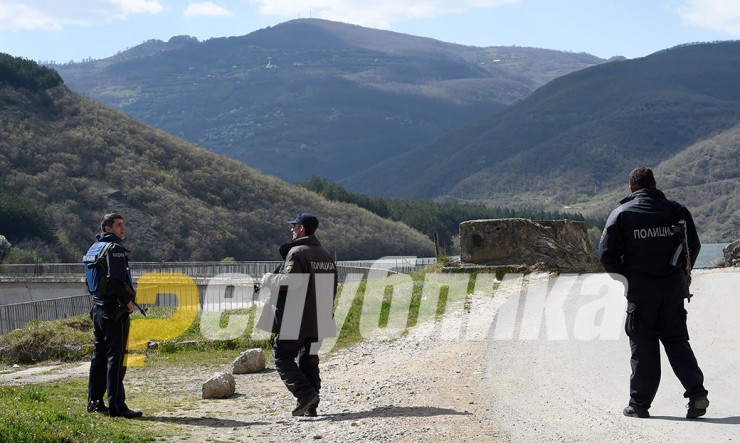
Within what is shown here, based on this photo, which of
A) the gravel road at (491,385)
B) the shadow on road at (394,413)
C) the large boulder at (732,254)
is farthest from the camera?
the large boulder at (732,254)

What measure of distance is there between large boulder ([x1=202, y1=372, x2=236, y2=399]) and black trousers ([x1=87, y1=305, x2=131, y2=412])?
1785 mm

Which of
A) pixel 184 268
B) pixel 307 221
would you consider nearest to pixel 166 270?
pixel 184 268

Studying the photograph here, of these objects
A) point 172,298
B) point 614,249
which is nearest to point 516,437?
point 614,249

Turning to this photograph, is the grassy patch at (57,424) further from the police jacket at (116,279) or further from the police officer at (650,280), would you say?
the police officer at (650,280)

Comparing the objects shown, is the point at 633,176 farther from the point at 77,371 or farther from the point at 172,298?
the point at 172,298

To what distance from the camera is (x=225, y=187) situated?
Answer: 104625mm

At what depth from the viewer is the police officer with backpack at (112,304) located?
10516mm

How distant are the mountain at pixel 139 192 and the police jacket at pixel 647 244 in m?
70.8

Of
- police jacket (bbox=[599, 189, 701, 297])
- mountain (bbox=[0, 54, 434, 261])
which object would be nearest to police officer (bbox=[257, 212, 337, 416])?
police jacket (bbox=[599, 189, 701, 297])

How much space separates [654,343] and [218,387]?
544cm

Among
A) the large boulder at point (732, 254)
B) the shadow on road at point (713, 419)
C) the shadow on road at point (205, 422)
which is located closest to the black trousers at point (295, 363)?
the shadow on road at point (205, 422)

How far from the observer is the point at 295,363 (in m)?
10.5

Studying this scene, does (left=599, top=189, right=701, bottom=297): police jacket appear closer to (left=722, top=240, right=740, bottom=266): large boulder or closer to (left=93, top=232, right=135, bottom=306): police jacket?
(left=93, top=232, right=135, bottom=306): police jacket

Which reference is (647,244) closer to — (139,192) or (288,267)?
(288,267)
